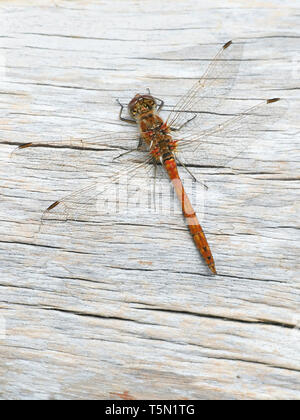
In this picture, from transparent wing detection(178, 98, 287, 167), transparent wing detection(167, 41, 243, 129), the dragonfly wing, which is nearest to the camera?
the dragonfly wing

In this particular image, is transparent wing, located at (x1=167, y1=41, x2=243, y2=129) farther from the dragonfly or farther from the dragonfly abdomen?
the dragonfly abdomen

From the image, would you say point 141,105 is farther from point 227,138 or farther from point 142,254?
point 142,254

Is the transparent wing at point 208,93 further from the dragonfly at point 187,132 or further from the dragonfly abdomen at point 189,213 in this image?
the dragonfly abdomen at point 189,213

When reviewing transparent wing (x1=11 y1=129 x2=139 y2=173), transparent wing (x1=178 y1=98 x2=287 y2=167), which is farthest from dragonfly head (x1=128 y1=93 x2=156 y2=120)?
transparent wing (x1=178 y1=98 x2=287 y2=167)

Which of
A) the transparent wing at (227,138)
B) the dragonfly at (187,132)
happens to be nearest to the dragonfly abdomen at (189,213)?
the dragonfly at (187,132)

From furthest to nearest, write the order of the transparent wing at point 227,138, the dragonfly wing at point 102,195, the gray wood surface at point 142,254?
the transparent wing at point 227,138 → the dragonfly wing at point 102,195 → the gray wood surface at point 142,254
